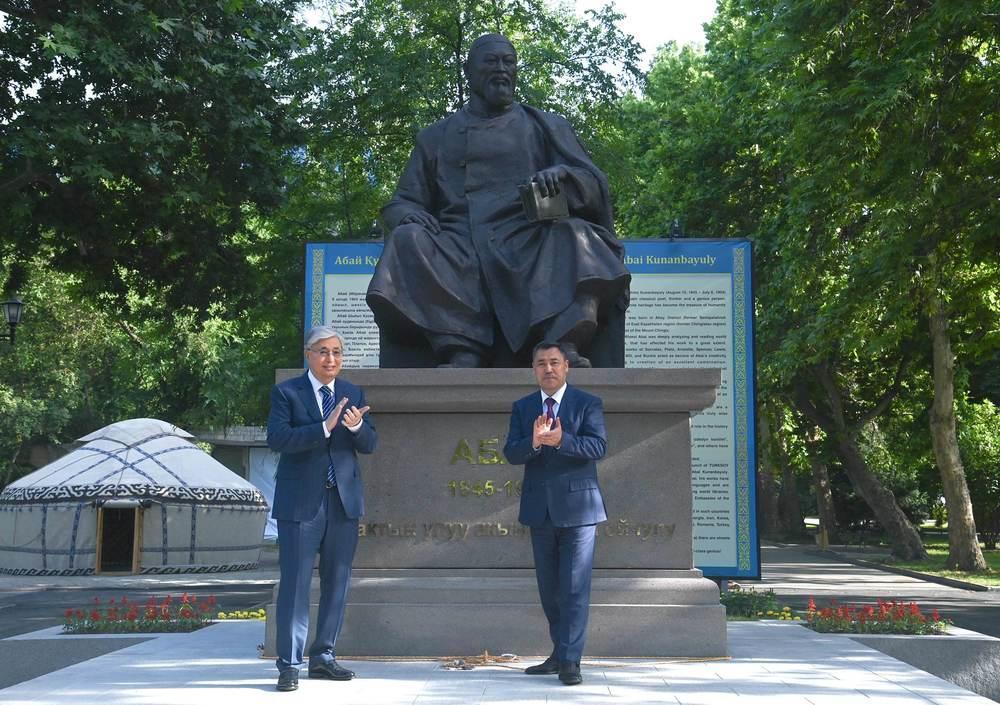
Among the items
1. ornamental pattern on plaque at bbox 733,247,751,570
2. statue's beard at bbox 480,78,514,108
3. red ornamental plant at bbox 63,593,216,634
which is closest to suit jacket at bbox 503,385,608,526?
statue's beard at bbox 480,78,514,108

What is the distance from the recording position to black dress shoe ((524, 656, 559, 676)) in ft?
21.0

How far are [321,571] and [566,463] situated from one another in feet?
4.62

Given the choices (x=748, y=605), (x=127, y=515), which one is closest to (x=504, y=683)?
(x=748, y=605)

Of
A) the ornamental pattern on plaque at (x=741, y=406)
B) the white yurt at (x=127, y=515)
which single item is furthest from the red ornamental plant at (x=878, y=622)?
the white yurt at (x=127, y=515)

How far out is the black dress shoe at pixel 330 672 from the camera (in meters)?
6.34

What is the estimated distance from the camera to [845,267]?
2161 cm

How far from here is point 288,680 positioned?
5984 mm

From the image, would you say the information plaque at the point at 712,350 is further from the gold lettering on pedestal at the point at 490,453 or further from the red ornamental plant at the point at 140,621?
the gold lettering on pedestal at the point at 490,453

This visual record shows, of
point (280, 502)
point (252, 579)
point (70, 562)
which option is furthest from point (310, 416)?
point (70, 562)

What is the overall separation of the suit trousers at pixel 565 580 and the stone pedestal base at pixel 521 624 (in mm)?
592

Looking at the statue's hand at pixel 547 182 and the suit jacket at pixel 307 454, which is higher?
the statue's hand at pixel 547 182

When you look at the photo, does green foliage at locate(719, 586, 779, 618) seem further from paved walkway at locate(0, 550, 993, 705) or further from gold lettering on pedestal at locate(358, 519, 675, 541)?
gold lettering on pedestal at locate(358, 519, 675, 541)

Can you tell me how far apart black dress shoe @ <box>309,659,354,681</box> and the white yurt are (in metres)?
22.0

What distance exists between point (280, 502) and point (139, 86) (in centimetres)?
1121
